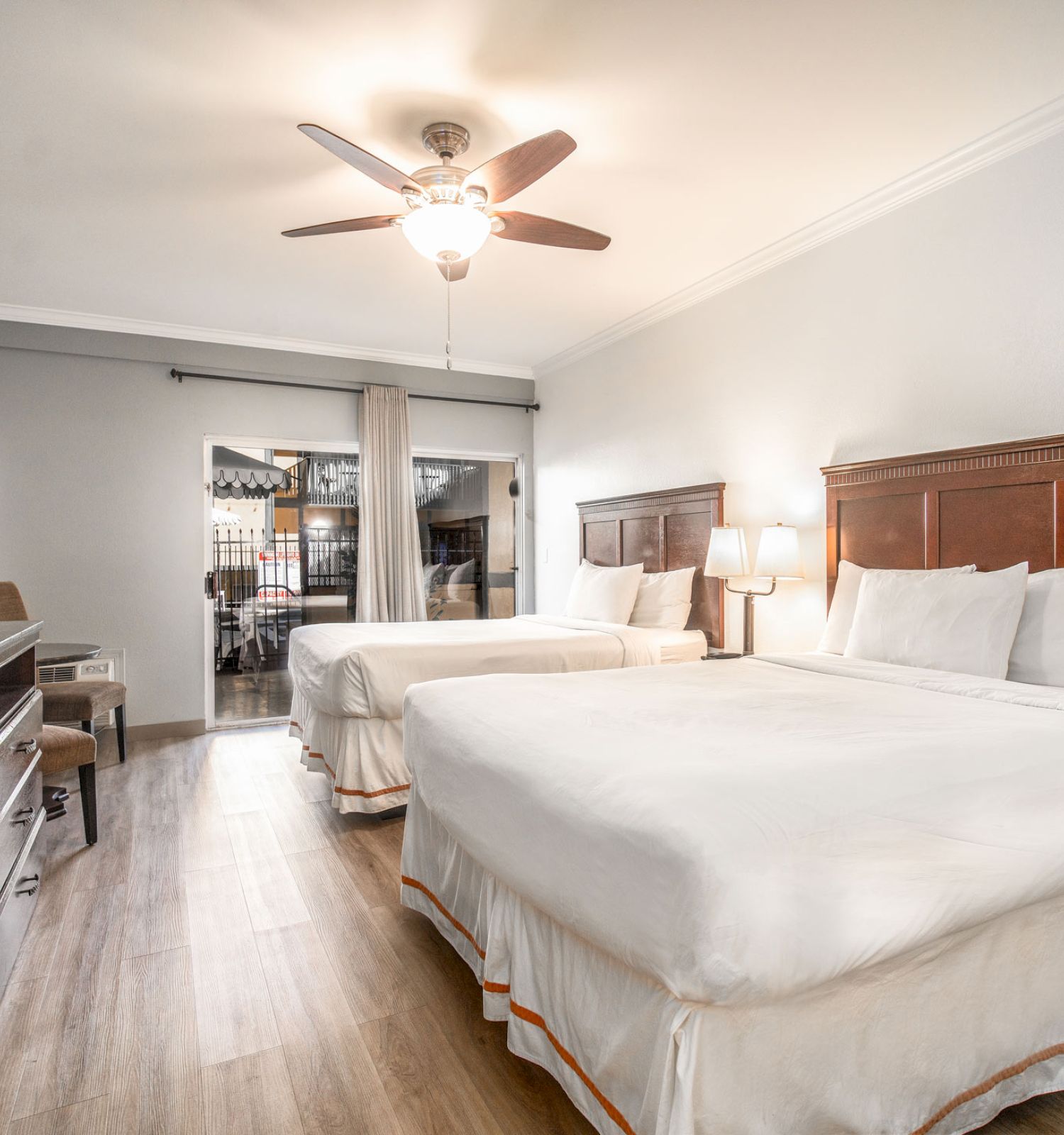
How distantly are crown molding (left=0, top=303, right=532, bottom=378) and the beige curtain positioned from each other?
10.6 inches

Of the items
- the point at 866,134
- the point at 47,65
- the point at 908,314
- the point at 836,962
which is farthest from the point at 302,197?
the point at 836,962

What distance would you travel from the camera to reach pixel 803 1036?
1.19 metres

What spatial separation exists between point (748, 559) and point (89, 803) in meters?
3.22

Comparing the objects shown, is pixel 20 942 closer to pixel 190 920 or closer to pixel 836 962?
pixel 190 920

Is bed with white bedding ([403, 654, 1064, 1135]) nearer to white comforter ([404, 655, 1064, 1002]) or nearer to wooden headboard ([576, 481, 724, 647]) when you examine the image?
white comforter ([404, 655, 1064, 1002])

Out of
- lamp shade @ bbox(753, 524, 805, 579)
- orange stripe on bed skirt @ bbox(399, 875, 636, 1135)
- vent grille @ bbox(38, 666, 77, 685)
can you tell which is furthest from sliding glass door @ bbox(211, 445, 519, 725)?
orange stripe on bed skirt @ bbox(399, 875, 636, 1135)

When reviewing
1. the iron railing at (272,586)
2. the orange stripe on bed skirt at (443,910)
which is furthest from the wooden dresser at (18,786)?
the iron railing at (272,586)

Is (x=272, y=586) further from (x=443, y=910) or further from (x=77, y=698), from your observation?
(x=443, y=910)

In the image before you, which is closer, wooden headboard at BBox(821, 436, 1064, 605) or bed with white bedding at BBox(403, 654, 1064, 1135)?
bed with white bedding at BBox(403, 654, 1064, 1135)

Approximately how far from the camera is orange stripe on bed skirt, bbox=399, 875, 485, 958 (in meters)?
1.85

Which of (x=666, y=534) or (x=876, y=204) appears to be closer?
(x=876, y=204)

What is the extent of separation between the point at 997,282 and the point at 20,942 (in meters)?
3.88

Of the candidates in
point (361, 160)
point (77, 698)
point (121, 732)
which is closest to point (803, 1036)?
point (361, 160)

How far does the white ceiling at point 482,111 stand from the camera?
2027 millimetres
